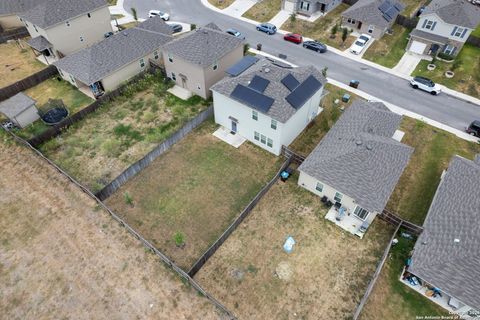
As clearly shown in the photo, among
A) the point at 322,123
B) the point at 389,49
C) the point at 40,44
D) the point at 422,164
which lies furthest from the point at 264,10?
the point at 422,164

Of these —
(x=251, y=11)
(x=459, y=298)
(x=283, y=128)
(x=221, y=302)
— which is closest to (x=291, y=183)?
(x=283, y=128)

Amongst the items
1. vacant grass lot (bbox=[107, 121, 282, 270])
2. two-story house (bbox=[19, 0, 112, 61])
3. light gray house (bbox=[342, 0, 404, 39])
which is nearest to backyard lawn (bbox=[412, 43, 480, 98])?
light gray house (bbox=[342, 0, 404, 39])

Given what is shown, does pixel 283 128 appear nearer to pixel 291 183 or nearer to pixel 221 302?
pixel 291 183

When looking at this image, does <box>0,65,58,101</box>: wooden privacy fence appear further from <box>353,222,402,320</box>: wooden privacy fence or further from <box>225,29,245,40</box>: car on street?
<box>353,222,402,320</box>: wooden privacy fence

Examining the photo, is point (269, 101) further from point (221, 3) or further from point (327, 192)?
point (221, 3)

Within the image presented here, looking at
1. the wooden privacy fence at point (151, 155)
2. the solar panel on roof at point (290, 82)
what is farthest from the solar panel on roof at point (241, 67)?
the solar panel on roof at point (290, 82)

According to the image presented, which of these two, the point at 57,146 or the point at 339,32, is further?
the point at 339,32
